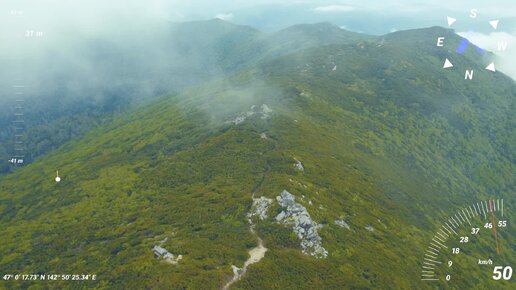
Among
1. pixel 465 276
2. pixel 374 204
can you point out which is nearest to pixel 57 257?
pixel 374 204

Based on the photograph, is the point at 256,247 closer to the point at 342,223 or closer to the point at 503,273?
the point at 342,223

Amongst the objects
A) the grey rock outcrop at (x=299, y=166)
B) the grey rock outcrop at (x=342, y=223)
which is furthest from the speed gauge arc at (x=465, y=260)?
the grey rock outcrop at (x=299, y=166)

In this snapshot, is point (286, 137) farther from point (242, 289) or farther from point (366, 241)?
point (242, 289)

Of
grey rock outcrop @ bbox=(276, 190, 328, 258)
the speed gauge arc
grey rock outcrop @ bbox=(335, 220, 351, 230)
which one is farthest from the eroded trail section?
the speed gauge arc

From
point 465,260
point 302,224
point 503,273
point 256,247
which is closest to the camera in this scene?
point 256,247

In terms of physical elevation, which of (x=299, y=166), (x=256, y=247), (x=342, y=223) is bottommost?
(x=342, y=223)

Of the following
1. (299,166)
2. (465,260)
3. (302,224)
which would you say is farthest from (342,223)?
(465,260)

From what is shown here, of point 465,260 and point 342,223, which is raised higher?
point 342,223

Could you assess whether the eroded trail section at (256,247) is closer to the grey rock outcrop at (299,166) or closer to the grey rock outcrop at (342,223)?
the grey rock outcrop at (342,223)
